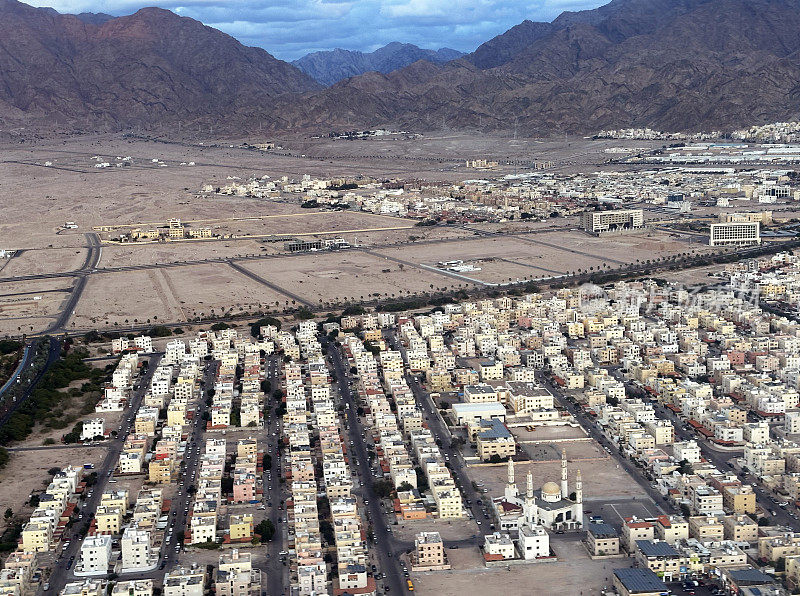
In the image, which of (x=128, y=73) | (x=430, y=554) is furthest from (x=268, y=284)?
(x=128, y=73)

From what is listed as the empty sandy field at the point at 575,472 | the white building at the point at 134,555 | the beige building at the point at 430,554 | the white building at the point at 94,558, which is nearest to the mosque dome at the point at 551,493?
the empty sandy field at the point at 575,472

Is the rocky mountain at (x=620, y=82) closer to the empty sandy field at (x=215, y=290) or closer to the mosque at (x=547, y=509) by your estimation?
the empty sandy field at (x=215, y=290)

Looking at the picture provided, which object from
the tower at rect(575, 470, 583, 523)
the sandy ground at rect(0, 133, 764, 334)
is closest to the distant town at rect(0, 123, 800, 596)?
the tower at rect(575, 470, 583, 523)

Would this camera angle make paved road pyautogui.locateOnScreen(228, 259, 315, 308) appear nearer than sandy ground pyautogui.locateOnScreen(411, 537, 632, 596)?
No

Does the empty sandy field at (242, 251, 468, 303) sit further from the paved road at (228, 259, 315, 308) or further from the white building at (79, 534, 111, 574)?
the white building at (79, 534, 111, 574)

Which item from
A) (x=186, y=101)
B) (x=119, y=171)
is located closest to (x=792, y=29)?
(x=186, y=101)

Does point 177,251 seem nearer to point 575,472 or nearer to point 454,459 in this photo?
point 454,459
